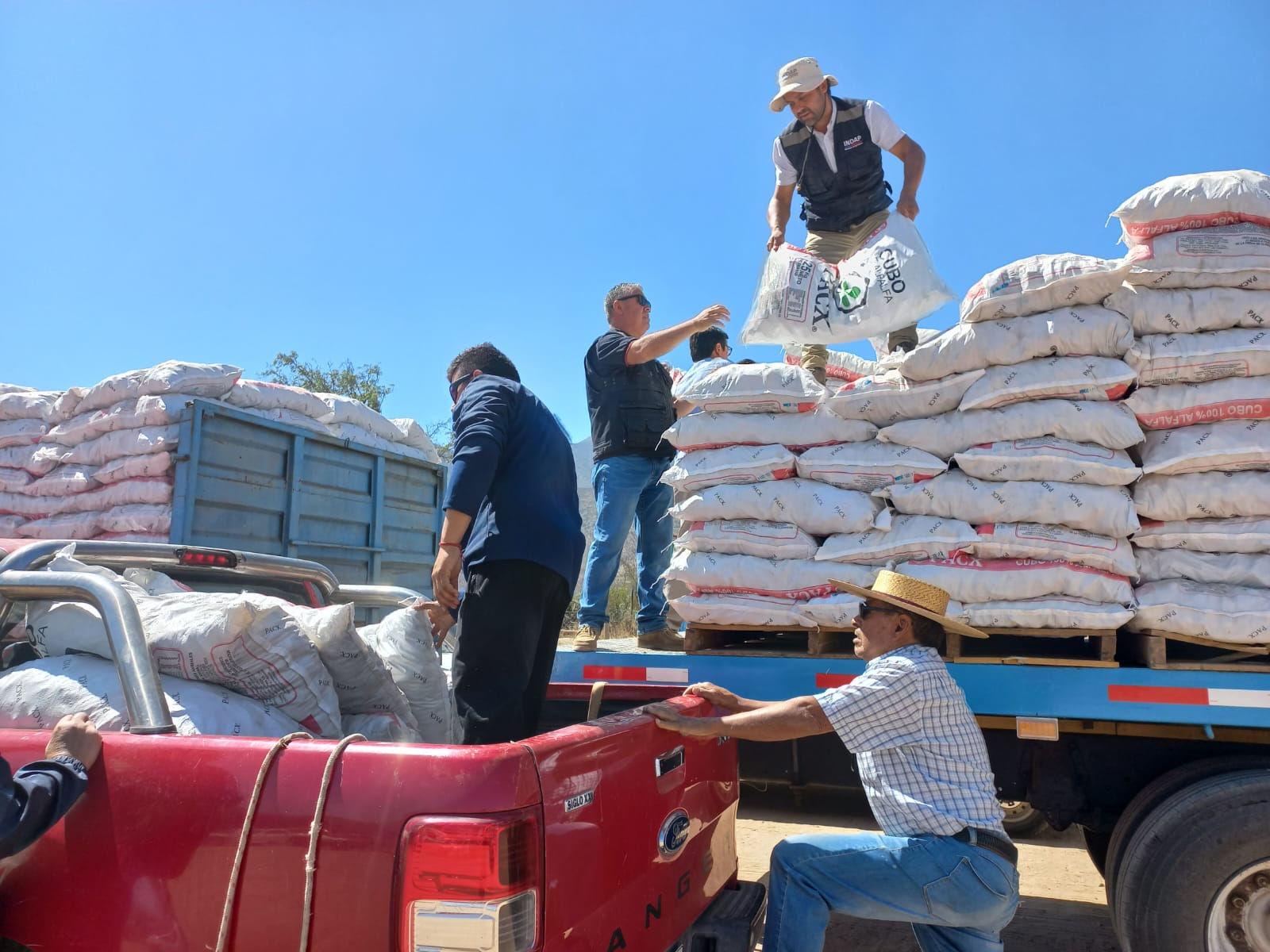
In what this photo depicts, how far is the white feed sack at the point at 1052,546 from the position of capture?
2955 millimetres

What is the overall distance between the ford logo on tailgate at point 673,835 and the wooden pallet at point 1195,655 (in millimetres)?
1722

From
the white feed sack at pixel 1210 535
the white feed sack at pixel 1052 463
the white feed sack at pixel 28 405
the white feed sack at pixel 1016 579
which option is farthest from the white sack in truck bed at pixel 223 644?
the white feed sack at pixel 28 405

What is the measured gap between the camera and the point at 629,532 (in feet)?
13.8

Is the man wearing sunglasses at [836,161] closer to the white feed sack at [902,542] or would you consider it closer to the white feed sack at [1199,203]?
the white feed sack at [1199,203]

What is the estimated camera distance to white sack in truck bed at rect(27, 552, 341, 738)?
2.13 meters

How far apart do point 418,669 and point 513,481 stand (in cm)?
68

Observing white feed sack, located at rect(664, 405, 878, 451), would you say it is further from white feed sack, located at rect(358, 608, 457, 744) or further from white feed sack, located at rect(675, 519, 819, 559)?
white feed sack, located at rect(358, 608, 457, 744)

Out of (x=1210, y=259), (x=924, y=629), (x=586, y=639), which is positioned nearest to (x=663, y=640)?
(x=586, y=639)

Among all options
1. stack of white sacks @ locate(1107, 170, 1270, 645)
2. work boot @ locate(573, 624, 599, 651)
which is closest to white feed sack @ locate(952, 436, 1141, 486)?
stack of white sacks @ locate(1107, 170, 1270, 645)

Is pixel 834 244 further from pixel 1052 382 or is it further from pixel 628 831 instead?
pixel 628 831

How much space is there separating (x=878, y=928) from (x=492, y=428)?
2.81 metres

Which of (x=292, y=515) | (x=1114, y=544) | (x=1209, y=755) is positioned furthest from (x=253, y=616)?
(x=292, y=515)

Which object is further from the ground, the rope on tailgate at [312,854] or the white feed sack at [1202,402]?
the white feed sack at [1202,402]

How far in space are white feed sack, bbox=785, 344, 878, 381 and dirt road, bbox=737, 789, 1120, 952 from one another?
2.07 metres
